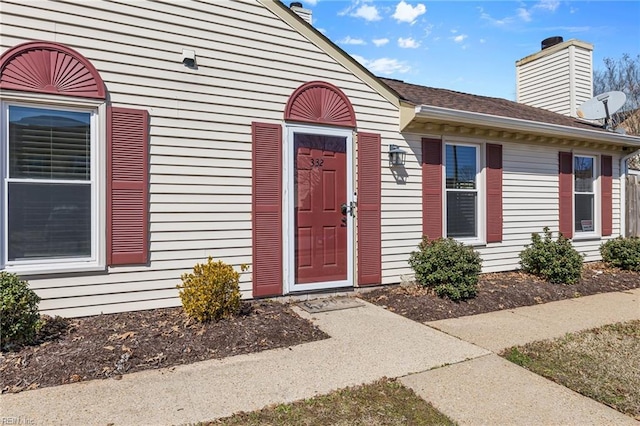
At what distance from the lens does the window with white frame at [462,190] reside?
6371mm

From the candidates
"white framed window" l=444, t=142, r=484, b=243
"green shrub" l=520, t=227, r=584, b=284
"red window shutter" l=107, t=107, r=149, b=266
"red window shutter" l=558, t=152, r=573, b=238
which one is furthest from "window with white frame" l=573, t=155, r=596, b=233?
"red window shutter" l=107, t=107, r=149, b=266

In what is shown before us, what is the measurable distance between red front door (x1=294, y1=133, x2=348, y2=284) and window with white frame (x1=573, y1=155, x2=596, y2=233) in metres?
5.50

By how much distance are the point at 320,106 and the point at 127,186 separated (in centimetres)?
260

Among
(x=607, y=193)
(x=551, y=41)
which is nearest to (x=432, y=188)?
(x=607, y=193)

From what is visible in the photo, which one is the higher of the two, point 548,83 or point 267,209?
point 548,83

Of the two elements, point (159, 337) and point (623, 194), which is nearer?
point (159, 337)

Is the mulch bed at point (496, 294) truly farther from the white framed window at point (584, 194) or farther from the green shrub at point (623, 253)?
the white framed window at point (584, 194)

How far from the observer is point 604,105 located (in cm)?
827

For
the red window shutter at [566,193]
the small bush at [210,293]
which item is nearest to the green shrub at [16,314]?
the small bush at [210,293]

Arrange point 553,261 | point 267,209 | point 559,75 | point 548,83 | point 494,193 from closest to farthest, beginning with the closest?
point 267,209 → point 553,261 → point 494,193 → point 559,75 → point 548,83

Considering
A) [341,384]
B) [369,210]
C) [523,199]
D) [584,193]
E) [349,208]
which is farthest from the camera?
[584,193]

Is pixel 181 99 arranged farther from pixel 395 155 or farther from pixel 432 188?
pixel 432 188

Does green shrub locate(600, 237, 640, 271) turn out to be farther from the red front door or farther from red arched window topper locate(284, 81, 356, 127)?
red arched window topper locate(284, 81, 356, 127)

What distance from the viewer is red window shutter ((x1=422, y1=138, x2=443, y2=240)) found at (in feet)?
19.7
